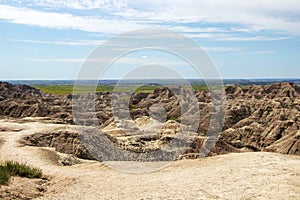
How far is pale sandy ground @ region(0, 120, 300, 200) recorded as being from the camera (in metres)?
12.9

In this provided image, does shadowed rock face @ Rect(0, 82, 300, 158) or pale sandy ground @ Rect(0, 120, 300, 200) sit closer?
pale sandy ground @ Rect(0, 120, 300, 200)

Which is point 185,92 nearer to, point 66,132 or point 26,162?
point 66,132

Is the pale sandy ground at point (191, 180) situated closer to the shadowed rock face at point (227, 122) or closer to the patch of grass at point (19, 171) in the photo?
the patch of grass at point (19, 171)

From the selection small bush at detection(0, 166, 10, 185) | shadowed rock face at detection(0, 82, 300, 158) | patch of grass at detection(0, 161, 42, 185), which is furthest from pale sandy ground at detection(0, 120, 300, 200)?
shadowed rock face at detection(0, 82, 300, 158)

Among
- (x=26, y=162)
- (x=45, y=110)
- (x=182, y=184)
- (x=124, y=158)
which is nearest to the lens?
(x=182, y=184)

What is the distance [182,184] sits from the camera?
14.0m

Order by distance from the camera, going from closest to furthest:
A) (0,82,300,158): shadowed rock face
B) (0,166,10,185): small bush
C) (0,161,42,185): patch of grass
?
(0,166,10,185): small bush → (0,161,42,185): patch of grass → (0,82,300,158): shadowed rock face

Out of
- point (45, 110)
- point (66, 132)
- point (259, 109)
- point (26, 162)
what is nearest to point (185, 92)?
point (259, 109)

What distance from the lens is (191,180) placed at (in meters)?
14.6

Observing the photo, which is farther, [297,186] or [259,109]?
[259,109]

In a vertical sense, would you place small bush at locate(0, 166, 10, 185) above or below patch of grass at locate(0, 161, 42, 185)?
above

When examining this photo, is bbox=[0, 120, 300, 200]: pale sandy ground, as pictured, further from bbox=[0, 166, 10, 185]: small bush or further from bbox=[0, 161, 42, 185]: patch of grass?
bbox=[0, 166, 10, 185]: small bush

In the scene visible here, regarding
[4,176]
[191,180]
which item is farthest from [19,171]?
[191,180]

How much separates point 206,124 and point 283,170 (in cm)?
3810
